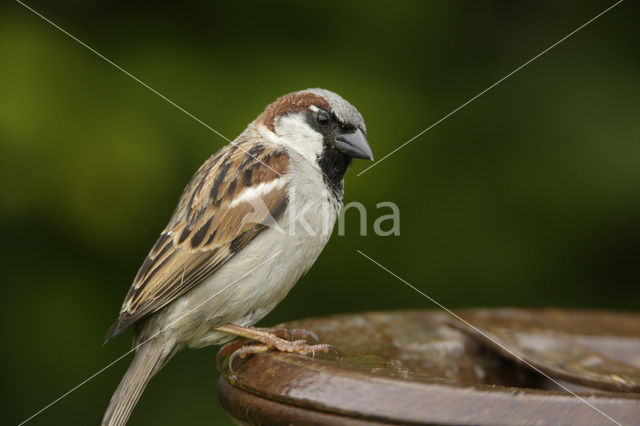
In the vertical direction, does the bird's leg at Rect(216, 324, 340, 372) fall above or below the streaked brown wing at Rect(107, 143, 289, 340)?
below

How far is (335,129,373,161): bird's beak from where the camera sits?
2012mm

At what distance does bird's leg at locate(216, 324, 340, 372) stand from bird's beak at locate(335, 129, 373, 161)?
54 centimetres

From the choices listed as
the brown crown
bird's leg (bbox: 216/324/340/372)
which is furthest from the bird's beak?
bird's leg (bbox: 216/324/340/372)

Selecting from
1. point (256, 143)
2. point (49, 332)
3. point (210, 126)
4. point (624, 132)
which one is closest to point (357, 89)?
point (210, 126)

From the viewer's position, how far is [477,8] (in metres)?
2.98

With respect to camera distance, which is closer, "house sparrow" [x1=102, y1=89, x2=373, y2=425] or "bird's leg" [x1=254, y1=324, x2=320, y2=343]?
"bird's leg" [x1=254, y1=324, x2=320, y2=343]

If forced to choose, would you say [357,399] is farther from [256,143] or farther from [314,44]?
[314,44]

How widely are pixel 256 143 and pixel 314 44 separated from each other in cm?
86

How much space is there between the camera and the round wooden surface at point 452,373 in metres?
1.07

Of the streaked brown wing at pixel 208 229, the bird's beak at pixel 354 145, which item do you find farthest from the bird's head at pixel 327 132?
the streaked brown wing at pixel 208 229

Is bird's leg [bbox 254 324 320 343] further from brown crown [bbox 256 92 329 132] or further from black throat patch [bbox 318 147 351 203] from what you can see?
brown crown [bbox 256 92 329 132]

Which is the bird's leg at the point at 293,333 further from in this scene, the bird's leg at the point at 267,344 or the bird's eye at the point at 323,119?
the bird's eye at the point at 323,119

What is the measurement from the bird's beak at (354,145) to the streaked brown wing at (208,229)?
0.53 ft

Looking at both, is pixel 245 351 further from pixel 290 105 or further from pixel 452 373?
pixel 290 105
